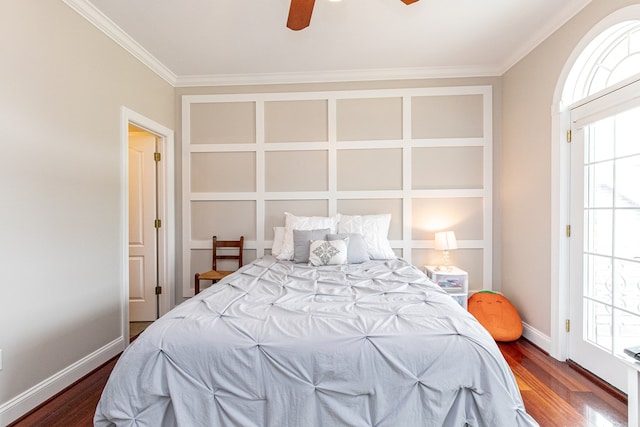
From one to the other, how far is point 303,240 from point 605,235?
2307 mm

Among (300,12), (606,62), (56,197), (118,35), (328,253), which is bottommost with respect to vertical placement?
(328,253)

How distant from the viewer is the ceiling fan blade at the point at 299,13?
1.77m

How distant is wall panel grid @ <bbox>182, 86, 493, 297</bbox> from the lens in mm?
3256

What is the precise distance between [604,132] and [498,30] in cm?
121

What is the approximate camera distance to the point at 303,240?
2.78 metres

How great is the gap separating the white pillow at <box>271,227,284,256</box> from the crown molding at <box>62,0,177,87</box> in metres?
2.11

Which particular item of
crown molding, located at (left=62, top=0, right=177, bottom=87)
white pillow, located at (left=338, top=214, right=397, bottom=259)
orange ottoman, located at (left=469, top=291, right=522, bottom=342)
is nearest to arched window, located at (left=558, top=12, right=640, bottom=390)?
orange ottoman, located at (left=469, top=291, right=522, bottom=342)

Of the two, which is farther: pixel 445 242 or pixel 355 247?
pixel 445 242

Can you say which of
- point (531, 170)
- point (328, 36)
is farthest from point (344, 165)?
point (531, 170)

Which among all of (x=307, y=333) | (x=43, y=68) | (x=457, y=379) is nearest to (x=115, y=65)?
(x=43, y=68)

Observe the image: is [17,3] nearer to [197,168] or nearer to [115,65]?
[115,65]

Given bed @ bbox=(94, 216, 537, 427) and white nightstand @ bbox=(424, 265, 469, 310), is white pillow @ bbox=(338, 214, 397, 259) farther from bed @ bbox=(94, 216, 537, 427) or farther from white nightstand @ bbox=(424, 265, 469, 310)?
bed @ bbox=(94, 216, 537, 427)

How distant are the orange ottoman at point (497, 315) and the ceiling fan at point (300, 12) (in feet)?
8.74

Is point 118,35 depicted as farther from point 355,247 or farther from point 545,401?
point 545,401
